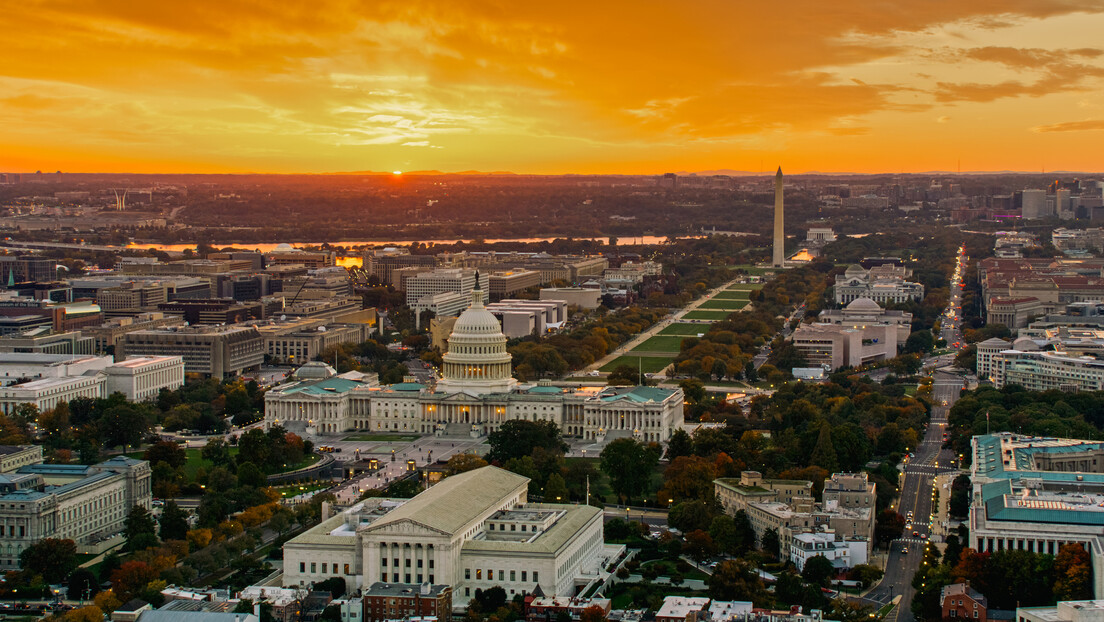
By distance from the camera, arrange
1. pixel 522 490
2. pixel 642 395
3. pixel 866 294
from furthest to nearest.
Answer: pixel 866 294
pixel 642 395
pixel 522 490

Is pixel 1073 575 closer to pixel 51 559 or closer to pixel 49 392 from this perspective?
pixel 51 559

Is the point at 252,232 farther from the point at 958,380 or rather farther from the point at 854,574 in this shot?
the point at 854,574

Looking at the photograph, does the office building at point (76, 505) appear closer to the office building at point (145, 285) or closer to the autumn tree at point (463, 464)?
the autumn tree at point (463, 464)

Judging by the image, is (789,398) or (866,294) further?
(866,294)

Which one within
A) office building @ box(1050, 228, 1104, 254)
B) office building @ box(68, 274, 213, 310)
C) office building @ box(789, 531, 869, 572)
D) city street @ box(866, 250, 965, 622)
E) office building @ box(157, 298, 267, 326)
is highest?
office building @ box(1050, 228, 1104, 254)

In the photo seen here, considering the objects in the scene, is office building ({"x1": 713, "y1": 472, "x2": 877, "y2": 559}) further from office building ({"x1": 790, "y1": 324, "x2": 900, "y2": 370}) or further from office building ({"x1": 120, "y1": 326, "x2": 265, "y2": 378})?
office building ({"x1": 120, "y1": 326, "x2": 265, "y2": 378})

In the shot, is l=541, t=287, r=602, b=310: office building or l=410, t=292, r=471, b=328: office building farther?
l=541, t=287, r=602, b=310: office building

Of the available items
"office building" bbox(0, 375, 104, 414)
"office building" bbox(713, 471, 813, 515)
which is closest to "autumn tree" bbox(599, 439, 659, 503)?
"office building" bbox(713, 471, 813, 515)

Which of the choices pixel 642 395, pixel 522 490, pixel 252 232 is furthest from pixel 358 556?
pixel 252 232
